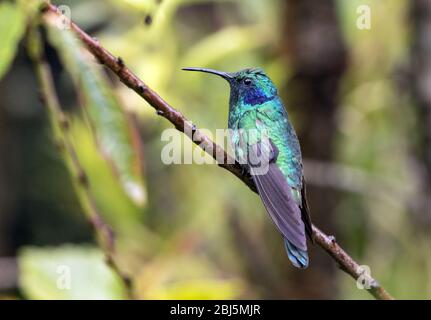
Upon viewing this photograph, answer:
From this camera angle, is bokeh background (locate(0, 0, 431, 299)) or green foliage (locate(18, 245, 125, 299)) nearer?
green foliage (locate(18, 245, 125, 299))

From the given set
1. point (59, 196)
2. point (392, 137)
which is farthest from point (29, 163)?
point (392, 137)

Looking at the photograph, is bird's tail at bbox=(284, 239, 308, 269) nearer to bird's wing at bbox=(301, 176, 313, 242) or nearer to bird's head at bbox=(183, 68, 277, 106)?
bird's wing at bbox=(301, 176, 313, 242)

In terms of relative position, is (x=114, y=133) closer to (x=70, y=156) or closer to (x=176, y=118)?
(x=70, y=156)

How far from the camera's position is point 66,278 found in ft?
9.22

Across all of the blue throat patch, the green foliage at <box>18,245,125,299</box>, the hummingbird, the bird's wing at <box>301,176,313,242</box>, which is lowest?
the green foliage at <box>18,245,125,299</box>

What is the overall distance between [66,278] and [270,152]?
1.04 m

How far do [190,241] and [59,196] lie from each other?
69.3 inches

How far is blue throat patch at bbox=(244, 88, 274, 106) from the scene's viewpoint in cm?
269

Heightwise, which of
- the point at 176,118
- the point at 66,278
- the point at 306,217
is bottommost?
the point at 66,278

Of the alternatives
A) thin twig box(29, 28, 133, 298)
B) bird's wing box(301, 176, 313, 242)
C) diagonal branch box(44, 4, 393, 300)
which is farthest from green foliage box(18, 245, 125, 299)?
diagonal branch box(44, 4, 393, 300)

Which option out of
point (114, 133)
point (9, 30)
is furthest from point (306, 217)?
point (9, 30)

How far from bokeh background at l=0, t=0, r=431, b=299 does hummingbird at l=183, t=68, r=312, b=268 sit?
0.72m
